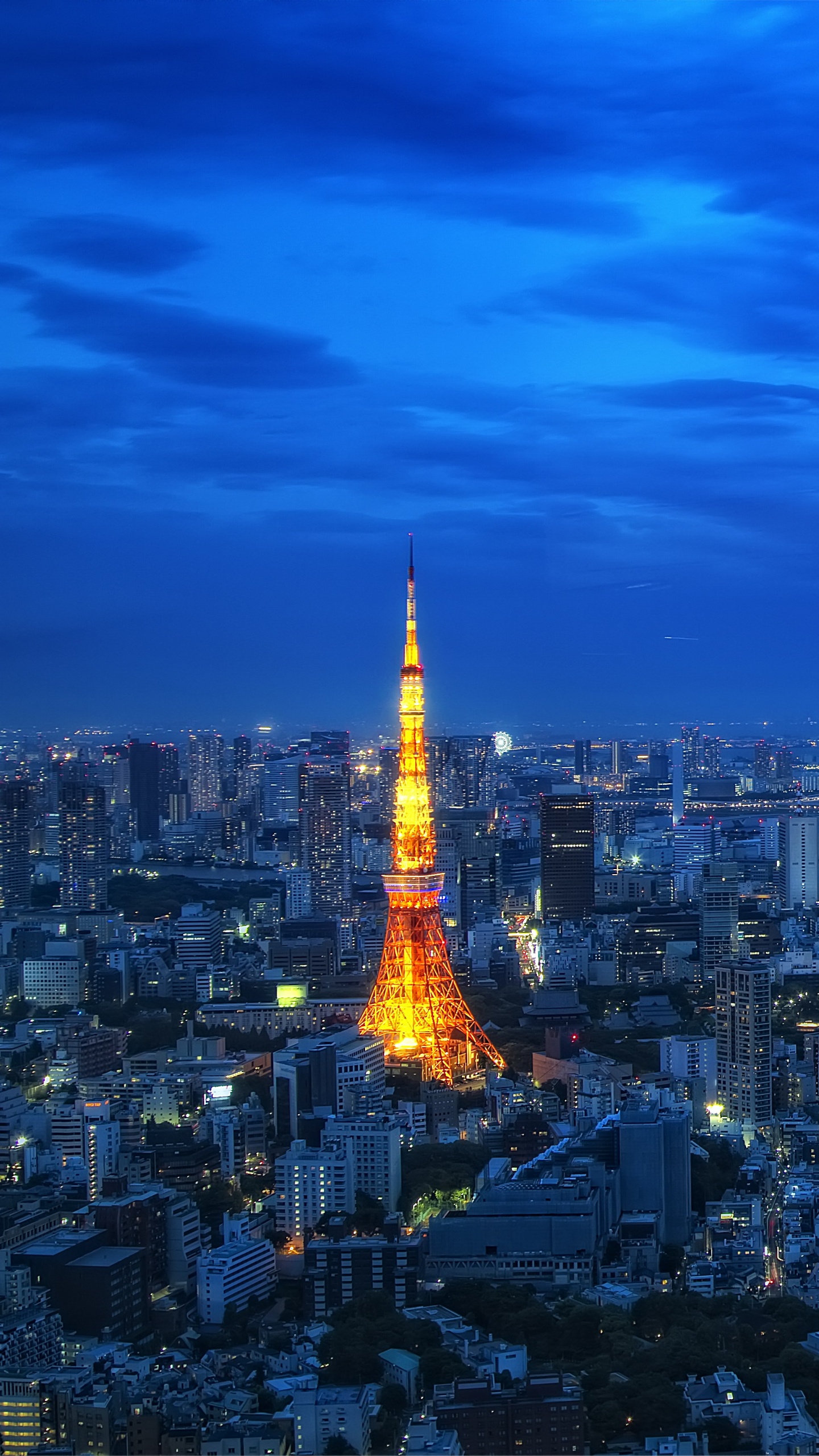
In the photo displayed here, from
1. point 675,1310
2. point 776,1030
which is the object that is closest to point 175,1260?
point 675,1310

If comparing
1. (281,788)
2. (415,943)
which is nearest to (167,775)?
(281,788)

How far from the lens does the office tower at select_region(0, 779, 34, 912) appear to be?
1711 cm

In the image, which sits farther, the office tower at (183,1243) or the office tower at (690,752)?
the office tower at (690,752)

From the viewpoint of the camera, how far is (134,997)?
47.8ft

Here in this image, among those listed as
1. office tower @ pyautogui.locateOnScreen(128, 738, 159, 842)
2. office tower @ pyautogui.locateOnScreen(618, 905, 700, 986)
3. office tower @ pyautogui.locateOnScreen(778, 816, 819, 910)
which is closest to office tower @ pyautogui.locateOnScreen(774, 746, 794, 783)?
office tower @ pyautogui.locateOnScreen(778, 816, 819, 910)

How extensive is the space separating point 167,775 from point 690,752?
18.1 ft

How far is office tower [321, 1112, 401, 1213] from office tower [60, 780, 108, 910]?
9328 mm

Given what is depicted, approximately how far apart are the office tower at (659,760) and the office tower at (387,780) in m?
1.79

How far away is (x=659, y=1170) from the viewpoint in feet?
27.6

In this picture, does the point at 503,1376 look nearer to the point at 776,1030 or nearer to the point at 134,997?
the point at 776,1030

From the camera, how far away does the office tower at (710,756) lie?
46.6 feet

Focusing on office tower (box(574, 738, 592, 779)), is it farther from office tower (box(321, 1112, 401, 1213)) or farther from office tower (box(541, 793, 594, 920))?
office tower (box(321, 1112, 401, 1213))

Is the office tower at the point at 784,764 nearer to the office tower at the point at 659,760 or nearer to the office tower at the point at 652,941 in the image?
the office tower at the point at 659,760

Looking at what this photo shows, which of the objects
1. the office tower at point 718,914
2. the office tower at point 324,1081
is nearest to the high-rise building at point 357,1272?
the office tower at point 324,1081
